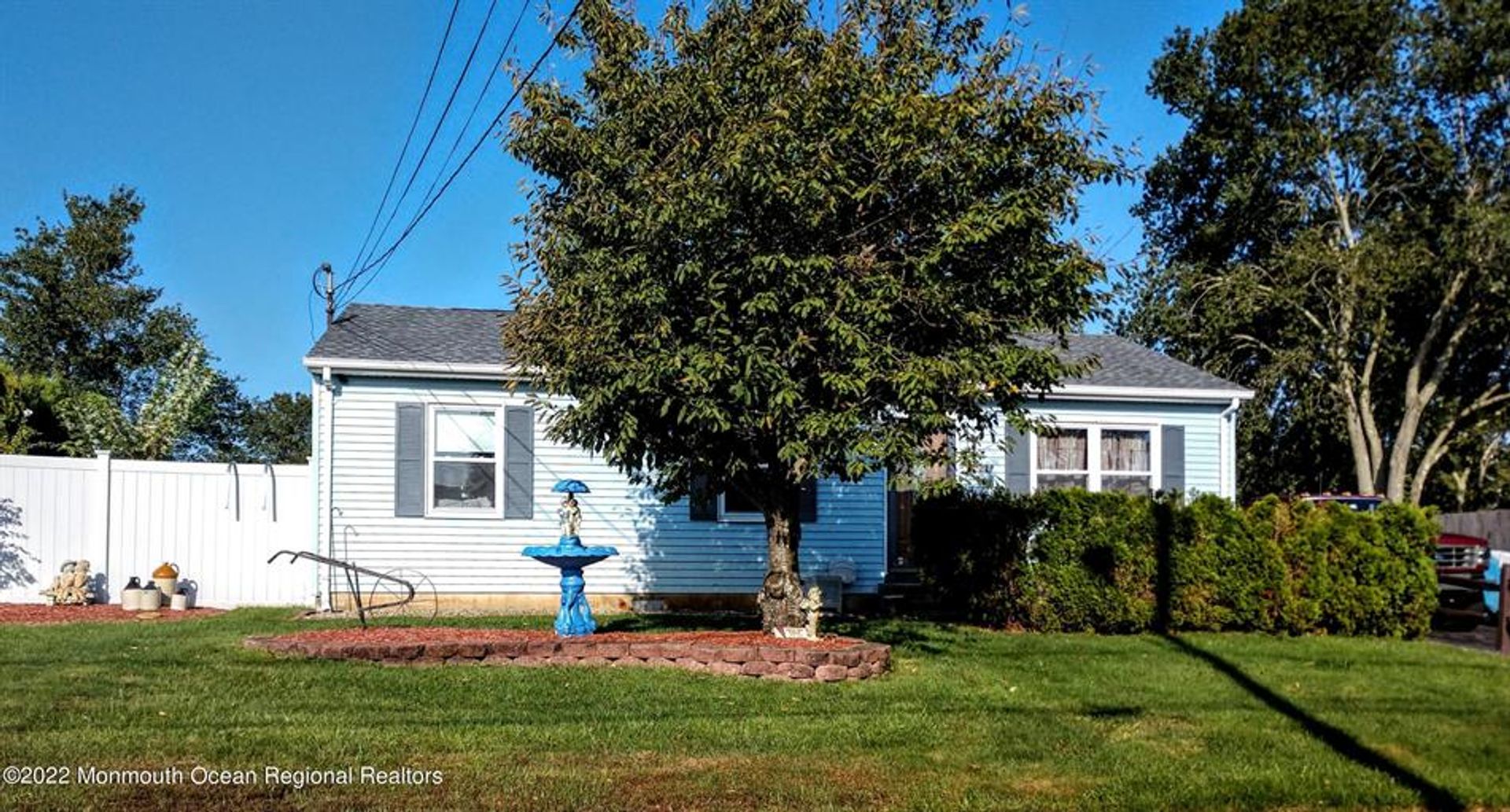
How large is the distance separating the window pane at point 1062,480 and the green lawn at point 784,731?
583cm

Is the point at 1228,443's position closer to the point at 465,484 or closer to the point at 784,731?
the point at 465,484

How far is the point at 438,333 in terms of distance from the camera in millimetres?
17344

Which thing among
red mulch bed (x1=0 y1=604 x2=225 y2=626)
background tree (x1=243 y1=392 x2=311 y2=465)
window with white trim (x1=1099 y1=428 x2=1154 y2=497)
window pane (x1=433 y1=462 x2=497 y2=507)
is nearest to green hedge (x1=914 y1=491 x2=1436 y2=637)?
window with white trim (x1=1099 y1=428 x2=1154 y2=497)

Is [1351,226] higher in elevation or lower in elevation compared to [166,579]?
higher

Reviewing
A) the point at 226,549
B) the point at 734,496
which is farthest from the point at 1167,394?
the point at 226,549

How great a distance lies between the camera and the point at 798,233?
9.69 m

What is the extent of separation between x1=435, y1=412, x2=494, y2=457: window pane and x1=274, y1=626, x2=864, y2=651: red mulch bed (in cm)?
438

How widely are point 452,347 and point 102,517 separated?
4.84 metres

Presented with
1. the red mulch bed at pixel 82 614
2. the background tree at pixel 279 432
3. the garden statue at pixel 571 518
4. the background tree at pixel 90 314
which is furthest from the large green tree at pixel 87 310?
the garden statue at pixel 571 518

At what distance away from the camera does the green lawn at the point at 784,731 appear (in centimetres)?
676

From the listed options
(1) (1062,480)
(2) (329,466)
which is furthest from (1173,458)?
(2) (329,466)

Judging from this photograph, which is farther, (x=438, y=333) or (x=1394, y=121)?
(x=1394, y=121)

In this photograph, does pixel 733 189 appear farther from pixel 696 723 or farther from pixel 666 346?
pixel 696 723

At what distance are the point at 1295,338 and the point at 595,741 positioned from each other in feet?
75.4
